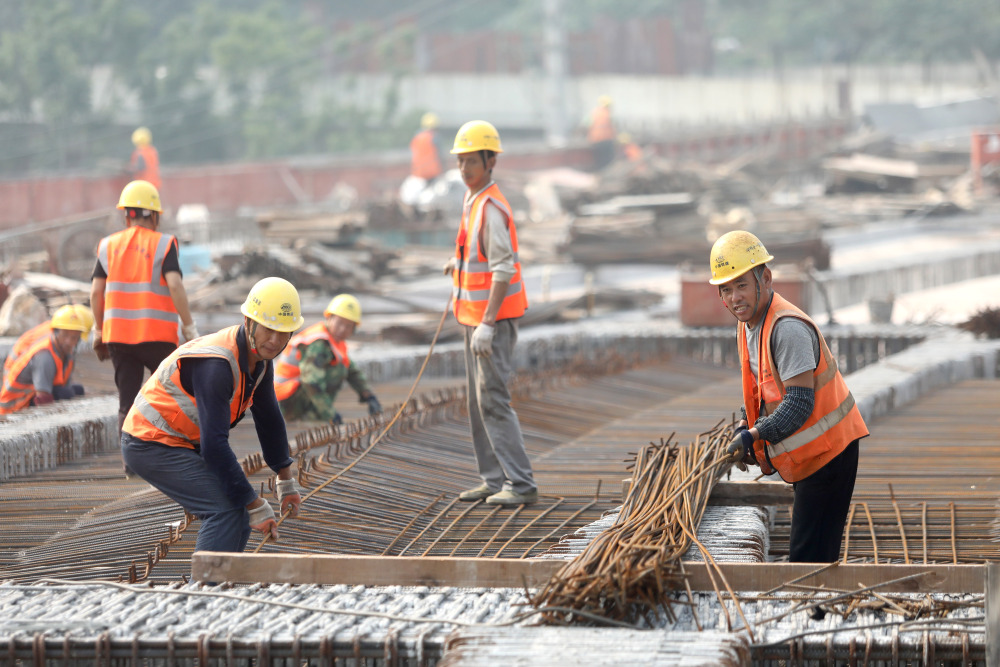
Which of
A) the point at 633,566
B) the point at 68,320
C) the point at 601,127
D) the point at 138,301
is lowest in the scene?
the point at 633,566

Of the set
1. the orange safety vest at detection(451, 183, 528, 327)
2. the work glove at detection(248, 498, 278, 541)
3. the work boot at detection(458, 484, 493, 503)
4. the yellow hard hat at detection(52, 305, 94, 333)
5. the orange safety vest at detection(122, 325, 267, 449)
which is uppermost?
the orange safety vest at detection(451, 183, 528, 327)

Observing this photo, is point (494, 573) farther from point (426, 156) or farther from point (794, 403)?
point (426, 156)

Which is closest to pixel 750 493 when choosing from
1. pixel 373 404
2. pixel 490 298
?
pixel 490 298

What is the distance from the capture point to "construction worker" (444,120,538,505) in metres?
5.45

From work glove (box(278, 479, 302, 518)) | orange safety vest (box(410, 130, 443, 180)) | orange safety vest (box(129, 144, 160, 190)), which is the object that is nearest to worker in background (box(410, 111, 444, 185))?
orange safety vest (box(410, 130, 443, 180))

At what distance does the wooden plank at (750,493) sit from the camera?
5000 mm

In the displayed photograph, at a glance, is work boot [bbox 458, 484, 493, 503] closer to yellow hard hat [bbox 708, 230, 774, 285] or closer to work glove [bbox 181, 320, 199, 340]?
work glove [bbox 181, 320, 199, 340]

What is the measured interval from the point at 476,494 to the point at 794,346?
213cm

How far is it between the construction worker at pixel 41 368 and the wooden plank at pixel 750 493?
14.4 ft

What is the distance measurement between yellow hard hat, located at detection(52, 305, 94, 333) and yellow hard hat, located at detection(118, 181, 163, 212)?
4.21 feet

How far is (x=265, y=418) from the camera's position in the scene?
4434mm

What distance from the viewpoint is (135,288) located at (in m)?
6.39

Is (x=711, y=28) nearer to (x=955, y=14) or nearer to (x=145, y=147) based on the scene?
(x=955, y=14)

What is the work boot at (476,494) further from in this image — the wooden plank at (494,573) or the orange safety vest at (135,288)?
the orange safety vest at (135,288)
